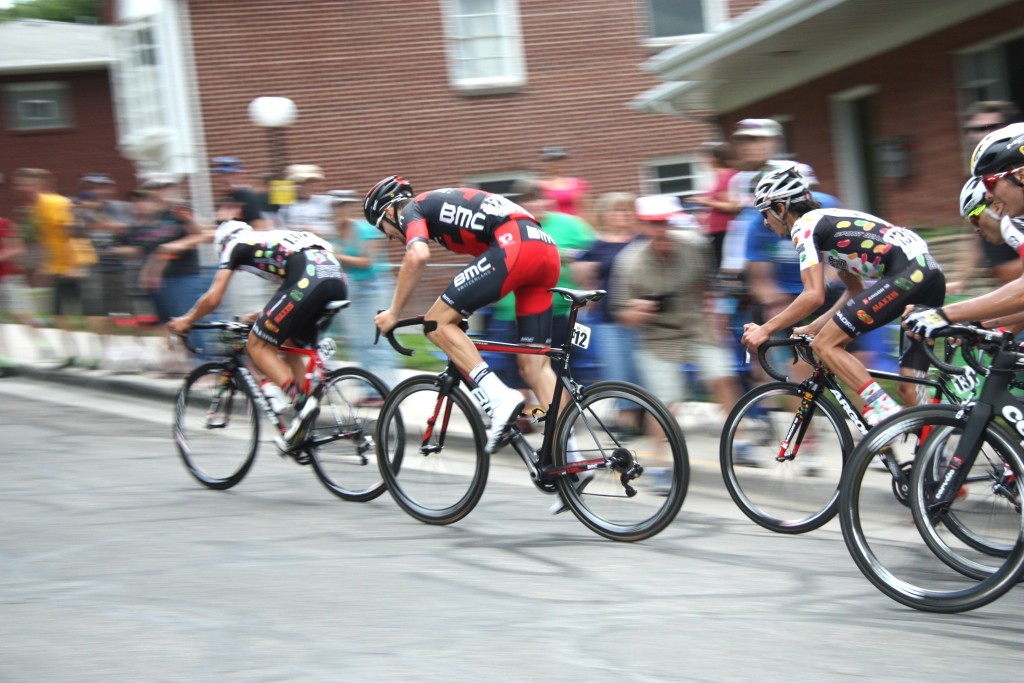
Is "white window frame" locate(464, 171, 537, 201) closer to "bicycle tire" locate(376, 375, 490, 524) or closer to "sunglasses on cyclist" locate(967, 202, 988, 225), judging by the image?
"bicycle tire" locate(376, 375, 490, 524)

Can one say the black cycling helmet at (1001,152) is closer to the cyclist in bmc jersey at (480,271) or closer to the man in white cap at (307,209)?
the cyclist in bmc jersey at (480,271)

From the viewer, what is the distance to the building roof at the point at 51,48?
101 feet

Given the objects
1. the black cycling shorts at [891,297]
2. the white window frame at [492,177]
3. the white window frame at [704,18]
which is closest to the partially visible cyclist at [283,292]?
the black cycling shorts at [891,297]

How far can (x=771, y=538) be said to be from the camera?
6219 mm

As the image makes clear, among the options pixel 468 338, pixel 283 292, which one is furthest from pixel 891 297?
pixel 283 292

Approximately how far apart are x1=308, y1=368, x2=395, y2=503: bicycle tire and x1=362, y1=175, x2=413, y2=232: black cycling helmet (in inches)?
40.9

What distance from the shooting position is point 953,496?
482 cm

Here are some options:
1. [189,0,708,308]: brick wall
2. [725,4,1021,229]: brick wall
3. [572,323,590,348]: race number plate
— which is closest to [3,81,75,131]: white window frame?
[189,0,708,308]: brick wall

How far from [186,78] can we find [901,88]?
38.0 feet

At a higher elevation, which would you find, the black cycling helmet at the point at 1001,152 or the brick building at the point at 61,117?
the brick building at the point at 61,117

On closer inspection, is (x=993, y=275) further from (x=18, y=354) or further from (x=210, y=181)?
(x=210, y=181)

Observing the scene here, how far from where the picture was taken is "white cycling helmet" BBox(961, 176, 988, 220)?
5.33 meters

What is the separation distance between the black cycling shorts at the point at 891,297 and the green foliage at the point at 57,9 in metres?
55.3

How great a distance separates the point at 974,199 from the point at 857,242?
756 mm
